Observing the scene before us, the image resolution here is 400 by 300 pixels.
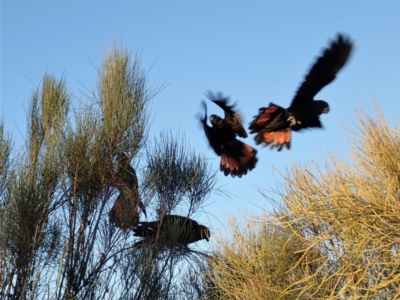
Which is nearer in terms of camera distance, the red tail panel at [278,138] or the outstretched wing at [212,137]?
the red tail panel at [278,138]

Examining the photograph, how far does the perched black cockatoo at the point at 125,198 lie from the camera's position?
637 cm

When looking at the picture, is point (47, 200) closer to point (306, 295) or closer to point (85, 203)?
point (85, 203)

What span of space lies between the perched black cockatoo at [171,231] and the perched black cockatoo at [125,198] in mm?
409

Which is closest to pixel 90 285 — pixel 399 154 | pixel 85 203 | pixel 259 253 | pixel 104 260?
pixel 104 260

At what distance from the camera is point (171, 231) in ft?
24.5

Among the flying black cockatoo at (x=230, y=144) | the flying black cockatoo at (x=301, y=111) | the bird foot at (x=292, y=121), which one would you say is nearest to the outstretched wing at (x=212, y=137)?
the flying black cockatoo at (x=230, y=144)

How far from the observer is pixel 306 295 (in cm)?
684

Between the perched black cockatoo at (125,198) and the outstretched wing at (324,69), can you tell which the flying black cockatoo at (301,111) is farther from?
the perched black cockatoo at (125,198)

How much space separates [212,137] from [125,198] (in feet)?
4.60

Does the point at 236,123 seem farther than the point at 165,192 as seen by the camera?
No

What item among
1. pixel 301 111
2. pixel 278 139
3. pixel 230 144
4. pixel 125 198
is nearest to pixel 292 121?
pixel 301 111

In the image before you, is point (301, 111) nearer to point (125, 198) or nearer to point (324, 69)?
point (324, 69)

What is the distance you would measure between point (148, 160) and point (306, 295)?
8.47 ft

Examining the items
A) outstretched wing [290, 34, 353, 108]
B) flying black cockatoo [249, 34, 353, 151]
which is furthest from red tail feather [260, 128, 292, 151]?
outstretched wing [290, 34, 353, 108]
